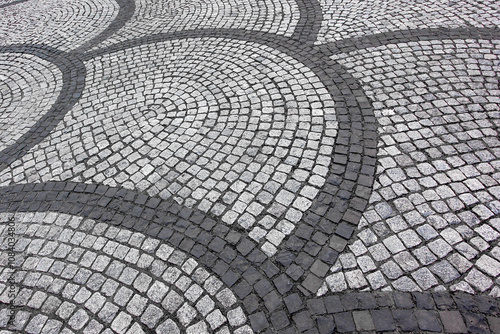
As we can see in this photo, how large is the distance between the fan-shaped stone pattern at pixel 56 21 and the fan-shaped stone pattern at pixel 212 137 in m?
2.48

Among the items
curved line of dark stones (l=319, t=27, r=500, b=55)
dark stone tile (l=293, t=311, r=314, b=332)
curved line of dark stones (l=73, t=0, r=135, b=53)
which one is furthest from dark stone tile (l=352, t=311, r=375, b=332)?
curved line of dark stones (l=73, t=0, r=135, b=53)

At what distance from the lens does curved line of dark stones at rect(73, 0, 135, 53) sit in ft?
29.0

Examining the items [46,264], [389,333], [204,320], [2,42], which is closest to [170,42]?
[2,42]

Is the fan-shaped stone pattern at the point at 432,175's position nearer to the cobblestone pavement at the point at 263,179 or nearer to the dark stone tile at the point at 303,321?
the cobblestone pavement at the point at 263,179

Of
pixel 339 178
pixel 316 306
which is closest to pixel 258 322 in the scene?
pixel 316 306

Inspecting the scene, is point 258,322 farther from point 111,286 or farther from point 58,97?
point 58,97

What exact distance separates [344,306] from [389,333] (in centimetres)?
46

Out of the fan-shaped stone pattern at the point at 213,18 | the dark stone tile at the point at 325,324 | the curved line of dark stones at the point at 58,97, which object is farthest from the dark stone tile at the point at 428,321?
the fan-shaped stone pattern at the point at 213,18

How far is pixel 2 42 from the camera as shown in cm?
963

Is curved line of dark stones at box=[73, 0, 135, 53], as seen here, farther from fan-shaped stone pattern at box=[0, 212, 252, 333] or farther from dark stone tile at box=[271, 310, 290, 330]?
dark stone tile at box=[271, 310, 290, 330]

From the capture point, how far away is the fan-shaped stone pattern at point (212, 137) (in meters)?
4.75

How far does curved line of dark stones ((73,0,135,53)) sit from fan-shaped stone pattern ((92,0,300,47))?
0.17m

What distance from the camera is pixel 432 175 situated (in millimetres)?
4672

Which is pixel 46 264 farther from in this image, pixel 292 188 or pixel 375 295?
pixel 375 295
